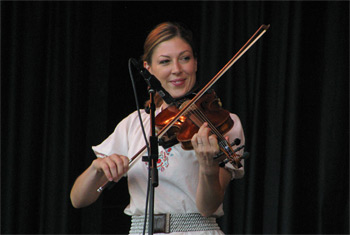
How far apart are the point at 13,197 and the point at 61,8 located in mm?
960

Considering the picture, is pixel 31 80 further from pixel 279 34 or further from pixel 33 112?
pixel 279 34

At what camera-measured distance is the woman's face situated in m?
1.82

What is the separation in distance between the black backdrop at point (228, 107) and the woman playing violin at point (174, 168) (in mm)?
719

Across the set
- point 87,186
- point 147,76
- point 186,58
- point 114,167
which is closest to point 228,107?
point 186,58

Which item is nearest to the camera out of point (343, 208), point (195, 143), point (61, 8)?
point (195, 143)

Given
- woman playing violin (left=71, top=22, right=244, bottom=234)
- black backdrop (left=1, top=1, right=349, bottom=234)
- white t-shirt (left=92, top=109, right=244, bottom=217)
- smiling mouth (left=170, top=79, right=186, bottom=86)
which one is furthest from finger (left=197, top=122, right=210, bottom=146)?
black backdrop (left=1, top=1, right=349, bottom=234)

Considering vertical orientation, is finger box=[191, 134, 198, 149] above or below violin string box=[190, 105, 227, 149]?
below

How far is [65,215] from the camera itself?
2.49 meters

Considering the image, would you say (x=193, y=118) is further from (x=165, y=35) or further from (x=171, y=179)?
(x=165, y=35)

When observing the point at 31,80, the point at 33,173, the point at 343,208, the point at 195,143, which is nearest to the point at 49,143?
the point at 33,173

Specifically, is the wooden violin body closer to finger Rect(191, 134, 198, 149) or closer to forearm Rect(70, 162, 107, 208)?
finger Rect(191, 134, 198, 149)

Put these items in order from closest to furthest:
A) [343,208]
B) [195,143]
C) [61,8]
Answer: [195,143], [343,208], [61,8]

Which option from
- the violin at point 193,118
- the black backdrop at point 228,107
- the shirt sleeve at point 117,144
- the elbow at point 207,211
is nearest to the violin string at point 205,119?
the violin at point 193,118

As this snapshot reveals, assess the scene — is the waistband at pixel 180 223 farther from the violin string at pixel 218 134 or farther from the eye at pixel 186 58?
the eye at pixel 186 58
